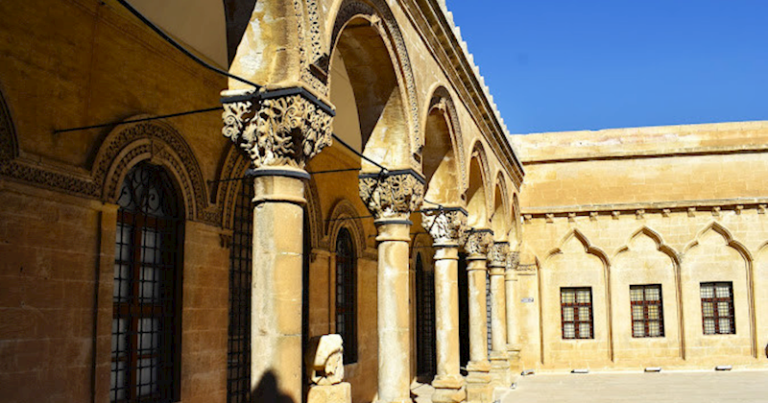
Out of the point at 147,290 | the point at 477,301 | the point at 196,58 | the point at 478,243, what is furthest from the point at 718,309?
the point at 196,58

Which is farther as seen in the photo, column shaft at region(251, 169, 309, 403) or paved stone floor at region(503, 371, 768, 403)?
paved stone floor at region(503, 371, 768, 403)

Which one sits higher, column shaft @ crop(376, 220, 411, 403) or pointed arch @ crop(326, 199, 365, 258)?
pointed arch @ crop(326, 199, 365, 258)

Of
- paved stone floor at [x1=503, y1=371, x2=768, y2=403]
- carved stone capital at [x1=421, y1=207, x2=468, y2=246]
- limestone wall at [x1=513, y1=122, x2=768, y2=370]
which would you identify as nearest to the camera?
carved stone capital at [x1=421, y1=207, x2=468, y2=246]

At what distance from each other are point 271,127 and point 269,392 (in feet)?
6.36

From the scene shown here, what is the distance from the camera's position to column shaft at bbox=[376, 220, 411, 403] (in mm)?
8609

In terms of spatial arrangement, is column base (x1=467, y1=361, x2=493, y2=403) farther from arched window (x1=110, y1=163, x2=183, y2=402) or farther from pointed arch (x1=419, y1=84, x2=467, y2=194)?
arched window (x1=110, y1=163, x2=183, y2=402)

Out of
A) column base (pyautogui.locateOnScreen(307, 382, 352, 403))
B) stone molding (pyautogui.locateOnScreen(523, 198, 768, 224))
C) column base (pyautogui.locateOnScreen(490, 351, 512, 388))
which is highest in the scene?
stone molding (pyautogui.locateOnScreen(523, 198, 768, 224))

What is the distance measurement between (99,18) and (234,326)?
4.44 m

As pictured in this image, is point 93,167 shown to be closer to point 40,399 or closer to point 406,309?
point 40,399

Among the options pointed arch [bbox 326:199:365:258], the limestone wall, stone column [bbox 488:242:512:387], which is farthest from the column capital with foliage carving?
the limestone wall

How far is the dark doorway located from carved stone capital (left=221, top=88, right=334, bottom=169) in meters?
13.7

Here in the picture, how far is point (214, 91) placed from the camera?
9.98 metres

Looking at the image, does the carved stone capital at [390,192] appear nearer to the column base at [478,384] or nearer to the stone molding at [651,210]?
the column base at [478,384]

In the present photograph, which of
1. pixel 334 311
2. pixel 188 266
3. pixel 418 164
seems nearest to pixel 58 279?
pixel 188 266
